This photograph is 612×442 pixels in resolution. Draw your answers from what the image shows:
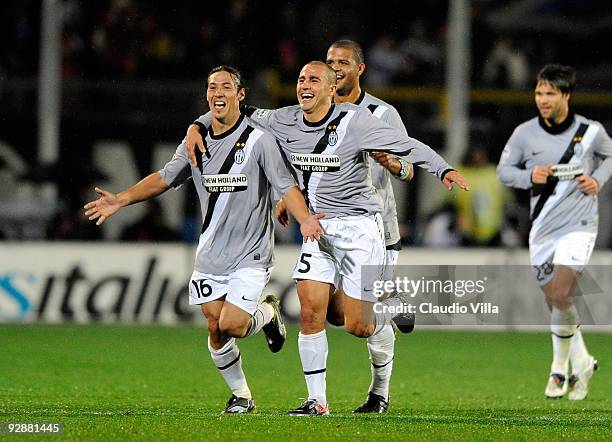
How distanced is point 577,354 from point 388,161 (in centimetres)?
294

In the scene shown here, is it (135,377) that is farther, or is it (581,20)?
(581,20)

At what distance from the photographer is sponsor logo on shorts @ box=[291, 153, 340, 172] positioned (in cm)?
984

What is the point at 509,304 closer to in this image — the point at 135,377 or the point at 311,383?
the point at 135,377

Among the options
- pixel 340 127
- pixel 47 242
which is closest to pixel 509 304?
pixel 47 242

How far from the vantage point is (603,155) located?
1198 centimetres

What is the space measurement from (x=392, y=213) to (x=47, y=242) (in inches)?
345

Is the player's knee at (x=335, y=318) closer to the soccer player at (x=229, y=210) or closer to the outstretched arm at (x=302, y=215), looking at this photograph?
the soccer player at (x=229, y=210)

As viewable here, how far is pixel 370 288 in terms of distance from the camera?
9938mm

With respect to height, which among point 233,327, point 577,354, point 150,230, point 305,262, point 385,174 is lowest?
point 577,354

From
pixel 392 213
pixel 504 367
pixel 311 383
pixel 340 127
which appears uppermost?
pixel 340 127

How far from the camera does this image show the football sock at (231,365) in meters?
10.0

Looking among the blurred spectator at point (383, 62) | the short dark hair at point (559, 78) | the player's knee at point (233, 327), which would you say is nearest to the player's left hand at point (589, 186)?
the short dark hair at point (559, 78)

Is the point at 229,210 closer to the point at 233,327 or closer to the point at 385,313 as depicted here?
the point at 233,327

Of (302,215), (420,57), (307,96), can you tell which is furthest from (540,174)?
(420,57)
